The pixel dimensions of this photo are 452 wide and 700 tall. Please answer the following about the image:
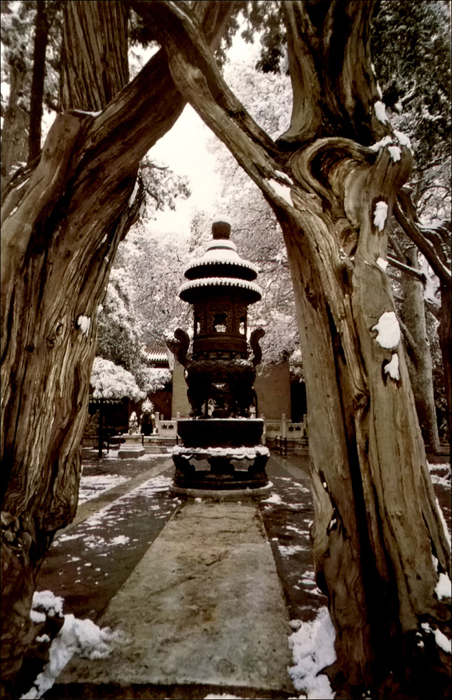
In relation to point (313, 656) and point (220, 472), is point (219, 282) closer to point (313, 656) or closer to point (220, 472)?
point (220, 472)

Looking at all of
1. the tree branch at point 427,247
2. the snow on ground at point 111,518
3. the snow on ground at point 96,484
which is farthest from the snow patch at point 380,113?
the snow on ground at point 96,484

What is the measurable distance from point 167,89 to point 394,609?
2721 mm

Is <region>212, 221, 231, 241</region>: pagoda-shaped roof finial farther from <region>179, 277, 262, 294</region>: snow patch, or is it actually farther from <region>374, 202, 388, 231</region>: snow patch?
<region>374, 202, 388, 231</region>: snow patch

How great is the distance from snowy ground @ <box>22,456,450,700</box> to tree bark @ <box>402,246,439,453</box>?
201 inches

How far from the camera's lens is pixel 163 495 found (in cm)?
576

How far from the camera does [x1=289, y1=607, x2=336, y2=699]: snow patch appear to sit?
1591mm

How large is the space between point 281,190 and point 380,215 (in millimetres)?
507

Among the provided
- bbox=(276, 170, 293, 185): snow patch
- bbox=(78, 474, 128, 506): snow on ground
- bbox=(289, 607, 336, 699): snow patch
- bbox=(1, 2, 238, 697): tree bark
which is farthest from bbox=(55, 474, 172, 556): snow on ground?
bbox=(276, 170, 293, 185): snow patch

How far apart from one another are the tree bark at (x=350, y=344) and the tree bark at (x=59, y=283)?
0.40 m

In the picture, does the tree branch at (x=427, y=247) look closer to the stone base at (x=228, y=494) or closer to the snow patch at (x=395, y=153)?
the snow patch at (x=395, y=153)

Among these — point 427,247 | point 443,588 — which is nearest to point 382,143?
point 443,588

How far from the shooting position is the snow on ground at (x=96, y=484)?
18.6 ft

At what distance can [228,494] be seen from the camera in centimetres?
554

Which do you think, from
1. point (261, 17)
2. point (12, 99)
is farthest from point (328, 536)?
point (261, 17)
